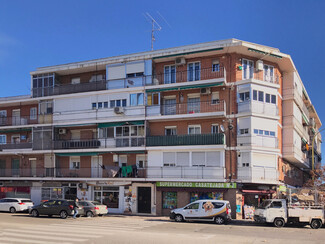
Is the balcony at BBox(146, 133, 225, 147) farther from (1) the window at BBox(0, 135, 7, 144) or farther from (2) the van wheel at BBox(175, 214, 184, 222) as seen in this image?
(1) the window at BBox(0, 135, 7, 144)

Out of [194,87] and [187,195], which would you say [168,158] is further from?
[194,87]

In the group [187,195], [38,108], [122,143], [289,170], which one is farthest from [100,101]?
[289,170]

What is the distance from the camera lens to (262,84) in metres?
28.0

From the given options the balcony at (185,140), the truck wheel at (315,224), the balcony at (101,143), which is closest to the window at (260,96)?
the balcony at (185,140)

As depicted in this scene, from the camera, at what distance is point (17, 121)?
119 feet

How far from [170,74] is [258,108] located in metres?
7.81

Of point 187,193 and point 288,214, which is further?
point 187,193

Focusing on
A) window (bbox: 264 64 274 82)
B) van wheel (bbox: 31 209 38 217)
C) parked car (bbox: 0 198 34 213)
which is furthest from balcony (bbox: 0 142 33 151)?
window (bbox: 264 64 274 82)

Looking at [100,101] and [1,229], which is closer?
[1,229]

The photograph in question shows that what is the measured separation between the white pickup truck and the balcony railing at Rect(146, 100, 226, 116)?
27.9 feet

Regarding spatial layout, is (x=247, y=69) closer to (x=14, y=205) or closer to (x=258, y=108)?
(x=258, y=108)

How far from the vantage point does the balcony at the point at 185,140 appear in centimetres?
2738

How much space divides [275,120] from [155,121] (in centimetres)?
969

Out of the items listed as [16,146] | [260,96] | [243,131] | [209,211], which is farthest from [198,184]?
[16,146]
